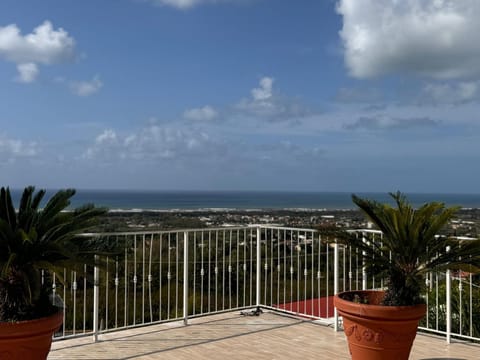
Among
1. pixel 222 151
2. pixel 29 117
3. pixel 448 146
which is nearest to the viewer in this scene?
pixel 448 146

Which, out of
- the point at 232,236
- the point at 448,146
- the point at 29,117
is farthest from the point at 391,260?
the point at 29,117

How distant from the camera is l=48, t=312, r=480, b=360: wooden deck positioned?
4328 mm

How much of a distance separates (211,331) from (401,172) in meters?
19.7

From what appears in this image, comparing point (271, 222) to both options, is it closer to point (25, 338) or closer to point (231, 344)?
point (231, 344)

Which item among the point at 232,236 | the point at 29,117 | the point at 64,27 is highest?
the point at 64,27

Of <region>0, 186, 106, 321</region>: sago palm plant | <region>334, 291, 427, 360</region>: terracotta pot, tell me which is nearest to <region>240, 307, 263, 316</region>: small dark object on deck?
<region>334, 291, 427, 360</region>: terracotta pot

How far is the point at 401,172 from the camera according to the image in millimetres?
23031

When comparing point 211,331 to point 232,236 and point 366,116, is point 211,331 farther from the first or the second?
point 366,116

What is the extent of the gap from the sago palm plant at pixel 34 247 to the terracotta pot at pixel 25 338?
114mm

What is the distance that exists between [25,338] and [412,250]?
2693 millimetres

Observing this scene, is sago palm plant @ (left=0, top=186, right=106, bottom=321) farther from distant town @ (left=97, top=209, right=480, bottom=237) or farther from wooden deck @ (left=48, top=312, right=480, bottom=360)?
wooden deck @ (left=48, top=312, right=480, bottom=360)

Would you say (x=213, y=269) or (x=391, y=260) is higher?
(x=391, y=260)

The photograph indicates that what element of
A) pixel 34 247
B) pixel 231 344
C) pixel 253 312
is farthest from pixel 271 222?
pixel 34 247

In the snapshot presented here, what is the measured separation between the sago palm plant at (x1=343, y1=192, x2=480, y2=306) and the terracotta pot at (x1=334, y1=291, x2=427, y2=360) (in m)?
0.14
